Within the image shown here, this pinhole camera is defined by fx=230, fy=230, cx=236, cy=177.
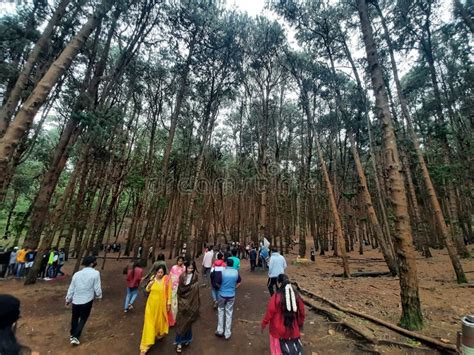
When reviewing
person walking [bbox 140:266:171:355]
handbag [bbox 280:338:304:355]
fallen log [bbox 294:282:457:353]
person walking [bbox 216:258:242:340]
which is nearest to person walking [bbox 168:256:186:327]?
person walking [bbox 140:266:171:355]

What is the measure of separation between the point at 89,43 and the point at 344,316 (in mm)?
13850

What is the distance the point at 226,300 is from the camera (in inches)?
193

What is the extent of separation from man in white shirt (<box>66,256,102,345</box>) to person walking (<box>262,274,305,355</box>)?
3.43 meters

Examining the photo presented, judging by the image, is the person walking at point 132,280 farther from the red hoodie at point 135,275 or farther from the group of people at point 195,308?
the group of people at point 195,308

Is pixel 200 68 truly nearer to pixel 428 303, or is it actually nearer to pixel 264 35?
pixel 264 35

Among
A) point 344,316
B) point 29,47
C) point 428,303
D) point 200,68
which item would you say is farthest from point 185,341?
point 200,68

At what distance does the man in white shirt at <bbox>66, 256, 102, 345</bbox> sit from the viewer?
14.7ft

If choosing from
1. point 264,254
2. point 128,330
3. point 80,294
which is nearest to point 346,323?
point 128,330

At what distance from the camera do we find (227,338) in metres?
4.82

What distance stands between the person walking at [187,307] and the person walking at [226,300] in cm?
59

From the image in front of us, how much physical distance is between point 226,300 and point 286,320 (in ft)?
6.57

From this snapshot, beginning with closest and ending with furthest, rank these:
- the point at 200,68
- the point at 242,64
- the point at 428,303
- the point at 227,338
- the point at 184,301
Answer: the point at 184,301 → the point at 227,338 → the point at 428,303 → the point at 200,68 → the point at 242,64

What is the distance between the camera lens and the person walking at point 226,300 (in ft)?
16.0

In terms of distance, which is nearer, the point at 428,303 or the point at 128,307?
the point at 428,303
